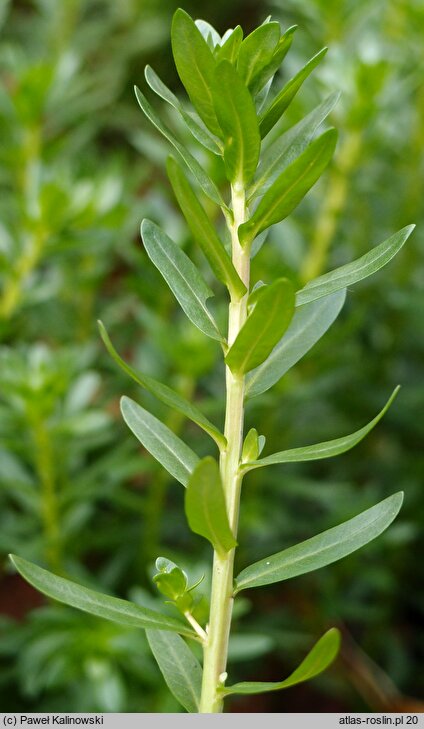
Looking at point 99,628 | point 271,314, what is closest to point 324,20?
point 99,628

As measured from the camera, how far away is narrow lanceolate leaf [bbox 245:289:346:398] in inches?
22.5

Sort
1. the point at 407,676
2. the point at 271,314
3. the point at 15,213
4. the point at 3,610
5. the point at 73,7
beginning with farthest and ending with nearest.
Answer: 1. the point at 73,7
2. the point at 3,610
3. the point at 407,676
4. the point at 15,213
5. the point at 271,314

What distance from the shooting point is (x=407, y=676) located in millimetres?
1506

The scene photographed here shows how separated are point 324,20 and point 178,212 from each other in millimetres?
666

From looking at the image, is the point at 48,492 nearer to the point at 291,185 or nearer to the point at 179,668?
the point at 179,668

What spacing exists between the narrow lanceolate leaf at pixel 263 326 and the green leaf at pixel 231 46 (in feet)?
0.48

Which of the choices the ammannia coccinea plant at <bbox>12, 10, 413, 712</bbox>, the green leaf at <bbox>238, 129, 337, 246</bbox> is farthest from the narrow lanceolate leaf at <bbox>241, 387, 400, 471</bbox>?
the green leaf at <bbox>238, 129, 337, 246</bbox>

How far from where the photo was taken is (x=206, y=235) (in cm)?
51

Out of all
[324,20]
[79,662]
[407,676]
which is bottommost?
[407,676]

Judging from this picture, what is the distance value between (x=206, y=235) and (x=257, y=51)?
12cm

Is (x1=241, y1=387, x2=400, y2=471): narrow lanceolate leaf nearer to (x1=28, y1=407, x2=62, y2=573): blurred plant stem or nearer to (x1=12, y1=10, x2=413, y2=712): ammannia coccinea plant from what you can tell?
(x1=12, y1=10, x2=413, y2=712): ammannia coccinea plant

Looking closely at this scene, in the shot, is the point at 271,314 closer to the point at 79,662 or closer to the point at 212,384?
the point at 79,662

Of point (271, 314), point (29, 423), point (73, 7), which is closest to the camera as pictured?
point (271, 314)

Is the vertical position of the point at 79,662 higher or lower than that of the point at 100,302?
lower
